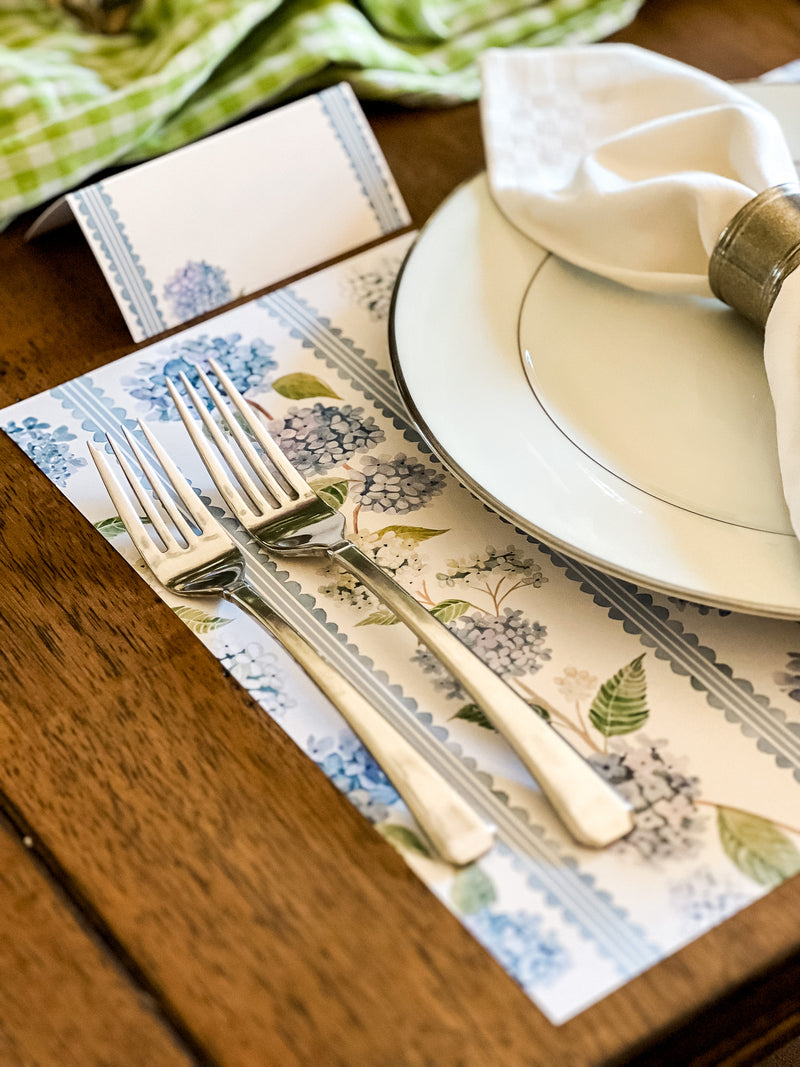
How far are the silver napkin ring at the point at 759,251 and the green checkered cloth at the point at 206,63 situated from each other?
341mm

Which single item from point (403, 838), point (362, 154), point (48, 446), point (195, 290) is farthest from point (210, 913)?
point (362, 154)

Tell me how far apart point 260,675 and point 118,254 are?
0.30 m

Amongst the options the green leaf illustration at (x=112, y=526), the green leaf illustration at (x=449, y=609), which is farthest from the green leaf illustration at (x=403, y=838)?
the green leaf illustration at (x=112, y=526)

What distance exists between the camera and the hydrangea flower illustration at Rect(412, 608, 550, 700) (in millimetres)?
435

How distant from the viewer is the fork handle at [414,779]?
1.21ft

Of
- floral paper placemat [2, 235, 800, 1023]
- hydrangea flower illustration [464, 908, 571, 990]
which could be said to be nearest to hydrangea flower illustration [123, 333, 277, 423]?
floral paper placemat [2, 235, 800, 1023]

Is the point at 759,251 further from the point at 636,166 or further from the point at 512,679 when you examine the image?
the point at 512,679

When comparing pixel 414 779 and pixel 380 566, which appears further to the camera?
pixel 380 566

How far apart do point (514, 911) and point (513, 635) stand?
0.41ft

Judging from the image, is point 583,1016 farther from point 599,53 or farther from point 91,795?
point 599,53

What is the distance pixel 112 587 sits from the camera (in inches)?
19.1

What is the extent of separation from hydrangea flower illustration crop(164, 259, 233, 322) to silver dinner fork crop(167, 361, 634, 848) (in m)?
0.08

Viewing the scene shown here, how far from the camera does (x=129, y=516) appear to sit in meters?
0.48

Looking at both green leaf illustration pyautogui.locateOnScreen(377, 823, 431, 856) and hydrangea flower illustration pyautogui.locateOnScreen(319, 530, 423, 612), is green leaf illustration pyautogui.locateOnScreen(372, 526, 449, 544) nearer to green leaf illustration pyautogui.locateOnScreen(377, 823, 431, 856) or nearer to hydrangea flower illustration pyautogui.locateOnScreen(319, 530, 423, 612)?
hydrangea flower illustration pyautogui.locateOnScreen(319, 530, 423, 612)
